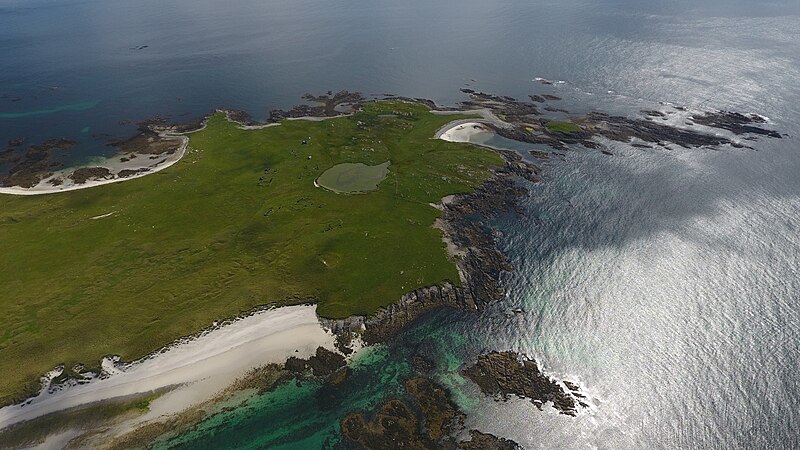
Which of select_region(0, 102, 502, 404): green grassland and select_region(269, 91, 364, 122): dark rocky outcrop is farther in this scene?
select_region(269, 91, 364, 122): dark rocky outcrop

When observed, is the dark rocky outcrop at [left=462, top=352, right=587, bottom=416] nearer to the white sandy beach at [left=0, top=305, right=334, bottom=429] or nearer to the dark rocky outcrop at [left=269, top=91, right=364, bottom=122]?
the white sandy beach at [left=0, top=305, right=334, bottom=429]

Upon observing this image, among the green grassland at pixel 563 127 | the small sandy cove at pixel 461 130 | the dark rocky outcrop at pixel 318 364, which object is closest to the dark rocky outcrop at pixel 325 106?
the small sandy cove at pixel 461 130

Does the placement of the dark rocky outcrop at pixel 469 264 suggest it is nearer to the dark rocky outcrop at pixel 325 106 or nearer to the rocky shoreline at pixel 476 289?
the rocky shoreline at pixel 476 289

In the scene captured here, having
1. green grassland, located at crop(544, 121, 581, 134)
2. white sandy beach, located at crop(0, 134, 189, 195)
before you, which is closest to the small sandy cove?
green grassland, located at crop(544, 121, 581, 134)

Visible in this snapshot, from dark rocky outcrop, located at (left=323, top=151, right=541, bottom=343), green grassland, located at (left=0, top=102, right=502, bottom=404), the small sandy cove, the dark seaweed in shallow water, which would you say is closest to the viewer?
the dark seaweed in shallow water

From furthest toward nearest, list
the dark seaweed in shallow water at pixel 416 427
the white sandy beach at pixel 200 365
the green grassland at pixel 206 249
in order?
the green grassland at pixel 206 249 → the white sandy beach at pixel 200 365 → the dark seaweed in shallow water at pixel 416 427

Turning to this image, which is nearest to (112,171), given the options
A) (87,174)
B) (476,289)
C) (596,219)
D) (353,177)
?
(87,174)

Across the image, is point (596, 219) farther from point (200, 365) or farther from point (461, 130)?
point (200, 365)

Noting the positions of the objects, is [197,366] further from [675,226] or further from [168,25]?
[168,25]

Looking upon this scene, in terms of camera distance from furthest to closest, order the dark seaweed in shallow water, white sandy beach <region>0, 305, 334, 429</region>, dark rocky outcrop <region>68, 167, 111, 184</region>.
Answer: dark rocky outcrop <region>68, 167, 111, 184</region>
white sandy beach <region>0, 305, 334, 429</region>
the dark seaweed in shallow water
